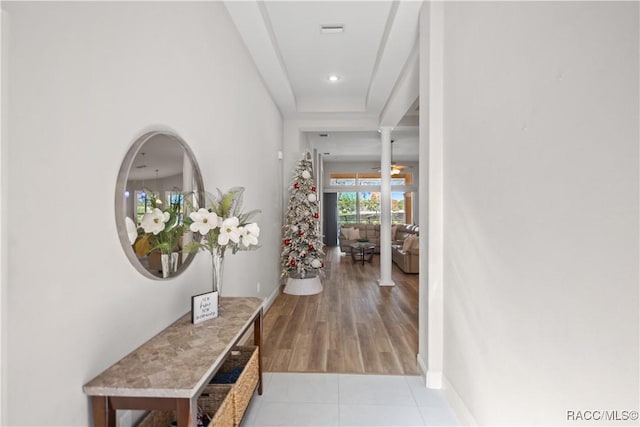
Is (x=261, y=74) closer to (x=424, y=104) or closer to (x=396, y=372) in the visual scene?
(x=424, y=104)

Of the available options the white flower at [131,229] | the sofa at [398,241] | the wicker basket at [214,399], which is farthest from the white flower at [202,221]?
the sofa at [398,241]

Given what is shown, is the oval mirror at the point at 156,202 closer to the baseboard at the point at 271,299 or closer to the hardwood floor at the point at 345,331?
the hardwood floor at the point at 345,331

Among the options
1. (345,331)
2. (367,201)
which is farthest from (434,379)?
(367,201)

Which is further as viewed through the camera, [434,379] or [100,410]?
[434,379]

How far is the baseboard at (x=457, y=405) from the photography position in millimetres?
1925

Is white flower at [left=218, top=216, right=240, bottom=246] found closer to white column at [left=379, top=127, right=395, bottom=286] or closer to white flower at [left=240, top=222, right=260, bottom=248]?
white flower at [left=240, top=222, right=260, bottom=248]

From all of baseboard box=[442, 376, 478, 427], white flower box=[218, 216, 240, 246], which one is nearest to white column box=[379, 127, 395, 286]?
baseboard box=[442, 376, 478, 427]

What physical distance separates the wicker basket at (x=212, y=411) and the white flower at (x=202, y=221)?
0.86 metres

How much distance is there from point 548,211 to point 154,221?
1.79 meters

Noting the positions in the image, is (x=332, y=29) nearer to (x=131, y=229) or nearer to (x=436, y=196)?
(x=436, y=196)

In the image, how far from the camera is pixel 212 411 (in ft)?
5.77

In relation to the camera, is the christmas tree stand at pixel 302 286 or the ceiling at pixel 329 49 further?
the christmas tree stand at pixel 302 286

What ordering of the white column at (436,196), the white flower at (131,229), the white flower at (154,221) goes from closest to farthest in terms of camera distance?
the white flower at (131,229), the white flower at (154,221), the white column at (436,196)

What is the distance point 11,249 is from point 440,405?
2464mm
